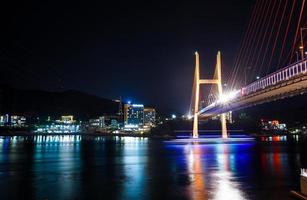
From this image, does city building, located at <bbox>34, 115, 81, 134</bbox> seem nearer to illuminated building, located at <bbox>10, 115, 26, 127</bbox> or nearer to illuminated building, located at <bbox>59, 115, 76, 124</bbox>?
illuminated building, located at <bbox>59, 115, 76, 124</bbox>

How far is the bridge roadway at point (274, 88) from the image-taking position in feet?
72.7

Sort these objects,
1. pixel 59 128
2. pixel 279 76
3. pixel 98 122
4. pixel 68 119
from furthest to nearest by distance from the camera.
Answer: pixel 68 119
pixel 98 122
pixel 59 128
pixel 279 76

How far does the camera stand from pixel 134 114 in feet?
493

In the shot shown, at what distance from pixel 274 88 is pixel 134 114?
126m

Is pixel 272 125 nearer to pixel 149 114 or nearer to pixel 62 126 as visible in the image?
pixel 149 114

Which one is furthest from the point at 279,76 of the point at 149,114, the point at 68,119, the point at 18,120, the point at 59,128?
the point at 68,119

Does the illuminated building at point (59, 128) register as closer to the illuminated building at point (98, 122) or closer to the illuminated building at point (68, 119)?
the illuminated building at point (98, 122)

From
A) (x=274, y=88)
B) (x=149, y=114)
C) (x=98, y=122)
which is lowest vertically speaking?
(x=274, y=88)

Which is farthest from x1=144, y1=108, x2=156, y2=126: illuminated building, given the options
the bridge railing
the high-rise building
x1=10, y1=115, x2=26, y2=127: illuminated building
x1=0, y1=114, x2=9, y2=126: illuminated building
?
the bridge railing

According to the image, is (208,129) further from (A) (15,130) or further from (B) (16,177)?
(B) (16,177)

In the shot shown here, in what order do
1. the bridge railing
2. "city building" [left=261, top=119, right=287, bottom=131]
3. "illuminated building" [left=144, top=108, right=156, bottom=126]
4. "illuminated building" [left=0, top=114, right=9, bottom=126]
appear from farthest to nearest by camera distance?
"illuminated building" [left=144, top=108, right=156, bottom=126], "illuminated building" [left=0, top=114, right=9, bottom=126], "city building" [left=261, top=119, right=287, bottom=131], the bridge railing

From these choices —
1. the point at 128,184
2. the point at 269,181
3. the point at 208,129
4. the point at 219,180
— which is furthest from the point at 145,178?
the point at 208,129

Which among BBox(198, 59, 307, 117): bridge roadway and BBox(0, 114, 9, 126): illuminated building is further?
BBox(0, 114, 9, 126): illuminated building

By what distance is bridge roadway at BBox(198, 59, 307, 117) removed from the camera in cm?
2217
